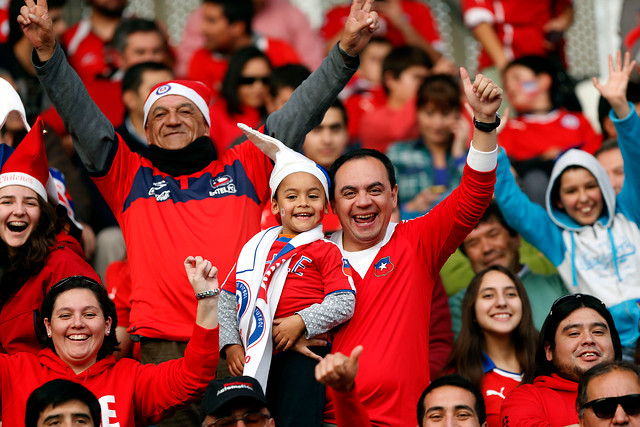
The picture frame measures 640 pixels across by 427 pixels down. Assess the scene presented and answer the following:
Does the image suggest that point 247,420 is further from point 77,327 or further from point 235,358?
point 77,327

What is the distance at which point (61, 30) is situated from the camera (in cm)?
894

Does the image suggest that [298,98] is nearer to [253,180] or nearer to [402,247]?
[253,180]

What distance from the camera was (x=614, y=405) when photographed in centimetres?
488

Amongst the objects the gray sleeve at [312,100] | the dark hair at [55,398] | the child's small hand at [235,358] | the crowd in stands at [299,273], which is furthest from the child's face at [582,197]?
the dark hair at [55,398]

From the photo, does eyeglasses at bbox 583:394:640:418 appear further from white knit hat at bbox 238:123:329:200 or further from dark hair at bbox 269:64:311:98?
dark hair at bbox 269:64:311:98

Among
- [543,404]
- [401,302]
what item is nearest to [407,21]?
[543,404]

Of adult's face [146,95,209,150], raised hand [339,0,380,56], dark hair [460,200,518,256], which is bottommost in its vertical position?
dark hair [460,200,518,256]

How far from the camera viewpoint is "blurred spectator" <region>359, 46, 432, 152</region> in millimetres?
8688

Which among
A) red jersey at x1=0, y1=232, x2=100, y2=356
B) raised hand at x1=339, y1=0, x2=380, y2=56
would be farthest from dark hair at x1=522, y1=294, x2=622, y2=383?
red jersey at x1=0, y1=232, x2=100, y2=356

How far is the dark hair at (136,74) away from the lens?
7754 mm

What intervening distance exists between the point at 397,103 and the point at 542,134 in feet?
3.98

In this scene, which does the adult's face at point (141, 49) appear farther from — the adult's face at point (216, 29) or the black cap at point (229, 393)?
the black cap at point (229, 393)

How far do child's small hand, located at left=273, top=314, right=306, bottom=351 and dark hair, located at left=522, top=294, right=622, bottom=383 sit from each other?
1.46 metres

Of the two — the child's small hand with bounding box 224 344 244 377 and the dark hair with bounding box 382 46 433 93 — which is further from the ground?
the dark hair with bounding box 382 46 433 93
